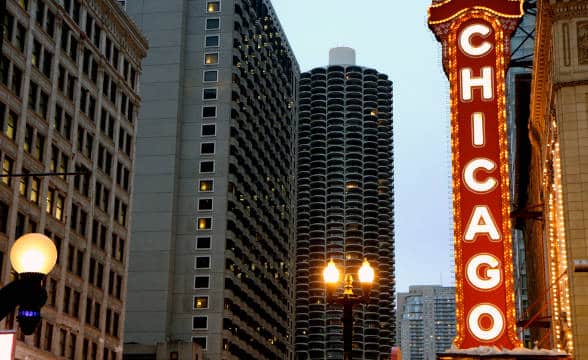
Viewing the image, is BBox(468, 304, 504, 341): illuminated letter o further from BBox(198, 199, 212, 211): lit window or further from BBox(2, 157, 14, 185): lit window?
BBox(198, 199, 212, 211): lit window

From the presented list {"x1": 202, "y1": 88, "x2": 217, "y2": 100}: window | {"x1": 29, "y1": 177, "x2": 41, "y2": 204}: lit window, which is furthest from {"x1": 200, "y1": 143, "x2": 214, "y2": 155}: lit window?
{"x1": 29, "y1": 177, "x2": 41, "y2": 204}: lit window

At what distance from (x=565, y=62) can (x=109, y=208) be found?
49.3 meters

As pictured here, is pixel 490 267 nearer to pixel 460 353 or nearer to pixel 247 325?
pixel 460 353

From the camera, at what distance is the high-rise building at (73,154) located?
65625 millimetres

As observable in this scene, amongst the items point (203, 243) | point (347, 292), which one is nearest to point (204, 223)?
point (203, 243)

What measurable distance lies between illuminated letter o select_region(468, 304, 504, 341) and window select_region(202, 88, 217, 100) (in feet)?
320

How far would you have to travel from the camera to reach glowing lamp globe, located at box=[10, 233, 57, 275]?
859 cm

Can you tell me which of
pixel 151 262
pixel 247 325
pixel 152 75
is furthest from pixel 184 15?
pixel 247 325

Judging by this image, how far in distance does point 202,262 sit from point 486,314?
89.3 meters

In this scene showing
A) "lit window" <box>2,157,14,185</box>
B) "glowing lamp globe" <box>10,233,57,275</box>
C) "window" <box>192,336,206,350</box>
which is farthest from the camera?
"window" <box>192,336,206,350</box>

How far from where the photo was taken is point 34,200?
6869 centimetres

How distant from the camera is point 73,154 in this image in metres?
75.3

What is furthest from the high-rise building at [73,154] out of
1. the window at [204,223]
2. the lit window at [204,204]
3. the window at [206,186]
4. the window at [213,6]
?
the window at [213,6]

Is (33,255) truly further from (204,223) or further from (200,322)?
(204,223)
